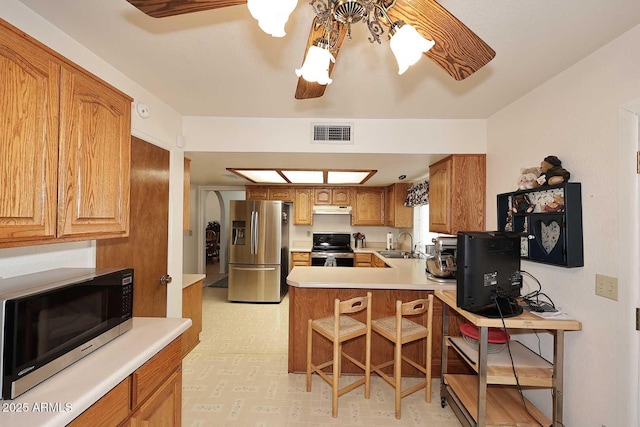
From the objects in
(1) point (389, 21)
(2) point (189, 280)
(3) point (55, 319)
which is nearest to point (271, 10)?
(1) point (389, 21)

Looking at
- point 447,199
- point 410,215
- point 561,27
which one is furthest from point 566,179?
point 410,215

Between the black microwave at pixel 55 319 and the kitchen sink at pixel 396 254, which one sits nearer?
the black microwave at pixel 55 319

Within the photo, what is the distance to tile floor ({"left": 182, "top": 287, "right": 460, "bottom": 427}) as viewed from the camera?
6.38 feet

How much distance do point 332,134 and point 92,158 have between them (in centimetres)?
171

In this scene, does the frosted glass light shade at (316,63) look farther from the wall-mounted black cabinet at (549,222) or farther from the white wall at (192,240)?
the white wall at (192,240)

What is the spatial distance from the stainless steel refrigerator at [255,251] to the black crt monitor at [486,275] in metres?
3.25

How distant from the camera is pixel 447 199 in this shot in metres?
2.59

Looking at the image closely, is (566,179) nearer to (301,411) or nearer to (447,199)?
(447,199)


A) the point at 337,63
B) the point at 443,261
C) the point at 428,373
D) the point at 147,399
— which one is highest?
the point at 337,63

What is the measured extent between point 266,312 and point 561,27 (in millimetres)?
4037

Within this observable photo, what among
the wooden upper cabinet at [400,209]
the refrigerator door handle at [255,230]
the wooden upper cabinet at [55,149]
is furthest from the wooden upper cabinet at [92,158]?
the wooden upper cabinet at [400,209]

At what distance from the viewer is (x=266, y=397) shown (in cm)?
218

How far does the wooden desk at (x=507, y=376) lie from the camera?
5.05 feet

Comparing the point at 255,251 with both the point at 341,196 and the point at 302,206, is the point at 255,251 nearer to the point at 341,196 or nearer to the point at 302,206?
the point at 302,206
